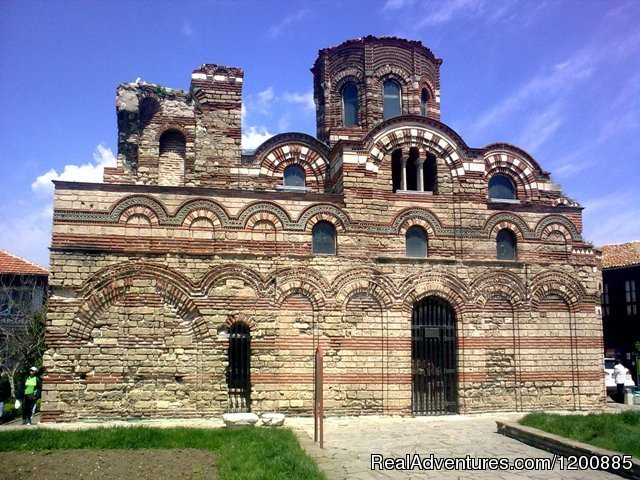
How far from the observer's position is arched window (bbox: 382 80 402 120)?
18.7 meters

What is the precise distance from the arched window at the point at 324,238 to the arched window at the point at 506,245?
4.39 m

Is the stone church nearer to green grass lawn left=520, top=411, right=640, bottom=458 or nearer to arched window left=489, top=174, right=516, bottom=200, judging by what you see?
arched window left=489, top=174, right=516, bottom=200

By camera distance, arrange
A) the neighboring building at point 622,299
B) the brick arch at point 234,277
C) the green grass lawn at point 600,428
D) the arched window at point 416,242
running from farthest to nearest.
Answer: the neighboring building at point 622,299 → the arched window at point 416,242 → the brick arch at point 234,277 → the green grass lawn at point 600,428

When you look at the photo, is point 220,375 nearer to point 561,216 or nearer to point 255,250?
point 255,250

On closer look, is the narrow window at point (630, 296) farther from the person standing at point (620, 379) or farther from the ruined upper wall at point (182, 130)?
the ruined upper wall at point (182, 130)

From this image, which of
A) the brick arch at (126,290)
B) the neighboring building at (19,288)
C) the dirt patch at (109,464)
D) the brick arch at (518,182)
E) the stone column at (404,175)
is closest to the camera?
the dirt patch at (109,464)

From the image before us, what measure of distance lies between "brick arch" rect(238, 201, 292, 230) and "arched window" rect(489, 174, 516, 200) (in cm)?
586

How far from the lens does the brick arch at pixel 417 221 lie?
1437 centimetres

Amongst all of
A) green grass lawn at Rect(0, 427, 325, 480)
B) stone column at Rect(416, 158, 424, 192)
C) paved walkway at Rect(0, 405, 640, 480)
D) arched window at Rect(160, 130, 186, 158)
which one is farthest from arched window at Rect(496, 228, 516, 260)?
arched window at Rect(160, 130, 186, 158)

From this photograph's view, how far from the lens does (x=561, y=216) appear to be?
50.8 ft

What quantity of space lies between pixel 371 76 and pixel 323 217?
679 centimetres

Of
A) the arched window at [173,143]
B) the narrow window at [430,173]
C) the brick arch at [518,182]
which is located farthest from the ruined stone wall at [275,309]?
the arched window at [173,143]

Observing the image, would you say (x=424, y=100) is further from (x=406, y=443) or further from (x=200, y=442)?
(x=200, y=442)

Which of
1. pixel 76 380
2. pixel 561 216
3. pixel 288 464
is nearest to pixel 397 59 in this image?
pixel 561 216
